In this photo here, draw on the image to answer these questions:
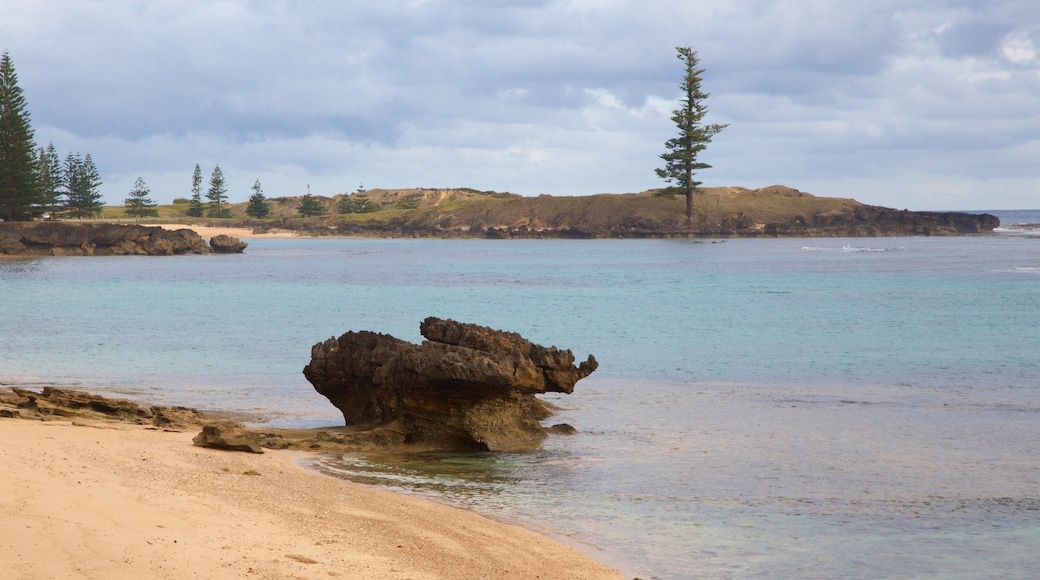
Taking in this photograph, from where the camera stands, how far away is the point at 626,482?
10.4m

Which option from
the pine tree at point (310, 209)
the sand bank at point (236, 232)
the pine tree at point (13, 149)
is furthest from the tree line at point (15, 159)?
the pine tree at point (310, 209)

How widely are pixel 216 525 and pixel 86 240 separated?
232ft

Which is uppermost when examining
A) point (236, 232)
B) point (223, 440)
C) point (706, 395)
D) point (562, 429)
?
point (236, 232)

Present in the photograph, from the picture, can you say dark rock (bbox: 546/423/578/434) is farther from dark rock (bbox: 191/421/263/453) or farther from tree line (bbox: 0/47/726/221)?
tree line (bbox: 0/47/726/221)

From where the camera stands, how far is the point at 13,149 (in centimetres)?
7619

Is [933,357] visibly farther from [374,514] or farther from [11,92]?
[11,92]

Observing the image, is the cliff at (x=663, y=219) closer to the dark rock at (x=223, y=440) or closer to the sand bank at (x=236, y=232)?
the sand bank at (x=236, y=232)

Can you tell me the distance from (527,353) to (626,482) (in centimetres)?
289

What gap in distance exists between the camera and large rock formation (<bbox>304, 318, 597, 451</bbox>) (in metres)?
11.9

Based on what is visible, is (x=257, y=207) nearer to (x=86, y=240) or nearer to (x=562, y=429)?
(x=86, y=240)

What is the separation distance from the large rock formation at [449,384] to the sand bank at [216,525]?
2263mm

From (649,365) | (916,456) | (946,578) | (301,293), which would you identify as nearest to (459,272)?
(301,293)

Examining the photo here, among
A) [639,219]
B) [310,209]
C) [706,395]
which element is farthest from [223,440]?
[310,209]

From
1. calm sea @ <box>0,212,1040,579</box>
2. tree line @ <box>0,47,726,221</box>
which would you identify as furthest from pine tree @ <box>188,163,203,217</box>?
calm sea @ <box>0,212,1040,579</box>
